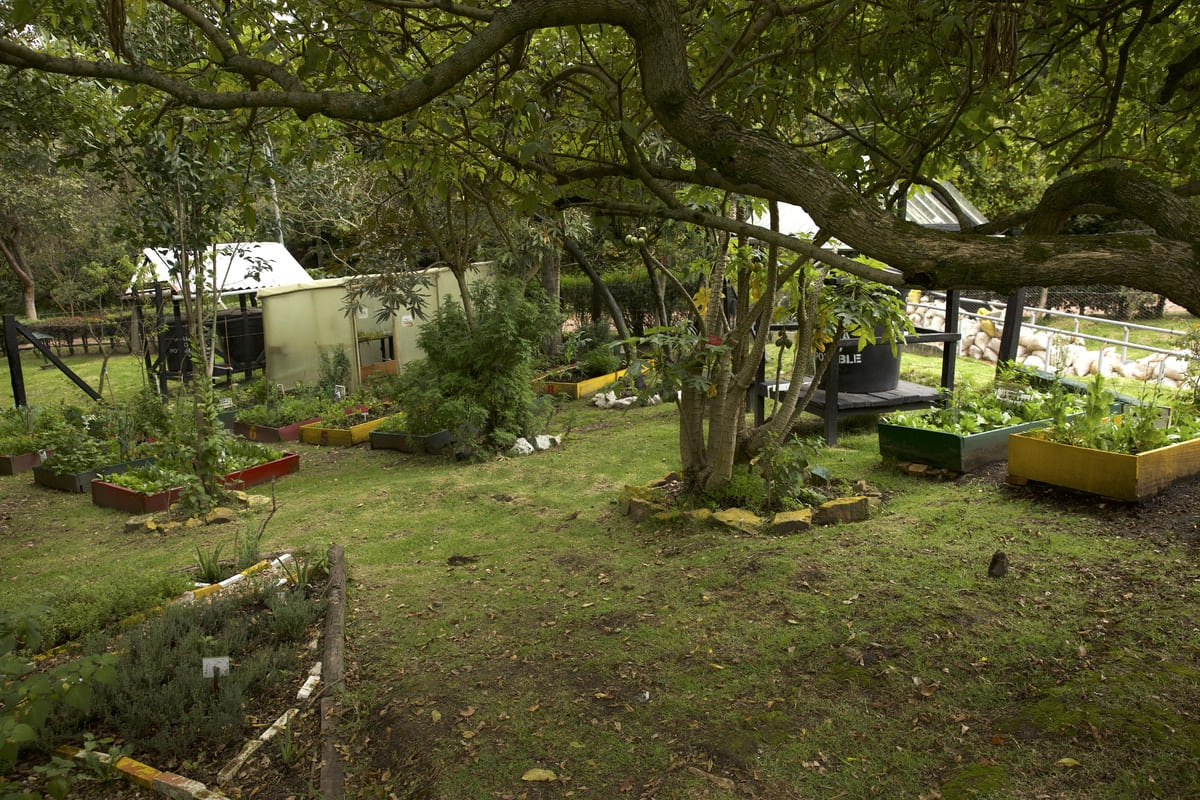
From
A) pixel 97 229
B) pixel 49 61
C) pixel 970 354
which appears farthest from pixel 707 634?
pixel 97 229

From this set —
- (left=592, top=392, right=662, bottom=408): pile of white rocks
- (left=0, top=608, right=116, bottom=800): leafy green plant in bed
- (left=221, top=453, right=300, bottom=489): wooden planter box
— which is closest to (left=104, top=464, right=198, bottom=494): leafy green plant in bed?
(left=221, top=453, right=300, bottom=489): wooden planter box

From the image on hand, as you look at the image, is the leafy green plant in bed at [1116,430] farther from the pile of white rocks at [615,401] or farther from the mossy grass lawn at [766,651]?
the pile of white rocks at [615,401]

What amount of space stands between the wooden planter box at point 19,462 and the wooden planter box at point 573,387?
6.81m

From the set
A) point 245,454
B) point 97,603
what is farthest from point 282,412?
point 97,603

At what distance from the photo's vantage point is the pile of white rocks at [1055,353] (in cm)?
1228

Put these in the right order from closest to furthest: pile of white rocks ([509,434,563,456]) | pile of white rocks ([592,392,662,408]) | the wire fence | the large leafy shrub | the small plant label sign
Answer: the small plant label sign
the large leafy shrub
pile of white rocks ([509,434,563,456])
the wire fence
pile of white rocks ([592,392,662,408])

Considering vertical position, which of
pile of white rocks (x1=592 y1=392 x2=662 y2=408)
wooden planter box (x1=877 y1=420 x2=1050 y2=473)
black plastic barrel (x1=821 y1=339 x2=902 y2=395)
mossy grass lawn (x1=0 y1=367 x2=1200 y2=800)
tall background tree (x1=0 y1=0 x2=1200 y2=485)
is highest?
tall background tree (x1=0 y1=0 x2=1200 y2=485)

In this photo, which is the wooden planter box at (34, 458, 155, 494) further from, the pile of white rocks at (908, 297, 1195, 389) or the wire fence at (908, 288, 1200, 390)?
the wire fence at (908, 288, 1200, 390)

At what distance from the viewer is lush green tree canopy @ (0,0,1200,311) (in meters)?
2.46

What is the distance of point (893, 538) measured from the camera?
5.41 meters

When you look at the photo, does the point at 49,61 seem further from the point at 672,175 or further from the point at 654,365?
the point at 654,365

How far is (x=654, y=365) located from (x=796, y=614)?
7.45 feet

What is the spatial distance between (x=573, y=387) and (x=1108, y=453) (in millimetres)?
8876

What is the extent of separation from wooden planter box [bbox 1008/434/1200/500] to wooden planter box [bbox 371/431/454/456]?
252 inches
